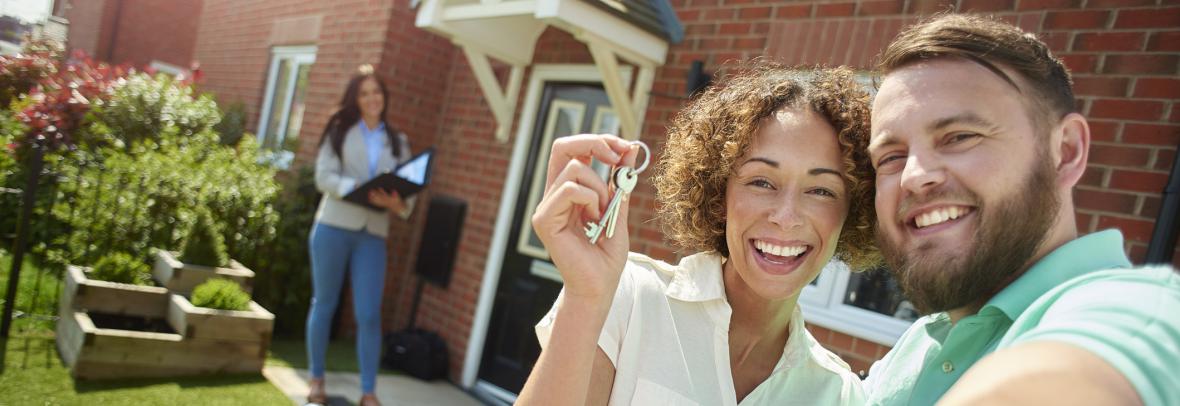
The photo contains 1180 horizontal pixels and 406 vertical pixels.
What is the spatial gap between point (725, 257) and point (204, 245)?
4655 mm

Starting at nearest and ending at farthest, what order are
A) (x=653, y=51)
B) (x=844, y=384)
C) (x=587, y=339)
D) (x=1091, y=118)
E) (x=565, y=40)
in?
(x=587, y=339)
(x=844, y=384)
(x=1091, y=118)
(x=653, y=51)
(x=565, y=40)

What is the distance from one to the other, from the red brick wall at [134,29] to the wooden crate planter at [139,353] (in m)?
12.4

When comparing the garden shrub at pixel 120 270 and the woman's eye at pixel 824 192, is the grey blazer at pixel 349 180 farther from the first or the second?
the woman's eye at pixel 824 192

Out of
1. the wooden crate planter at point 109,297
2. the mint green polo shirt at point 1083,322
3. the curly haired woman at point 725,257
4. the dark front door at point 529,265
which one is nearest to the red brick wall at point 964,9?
the dark front door at point 529,265

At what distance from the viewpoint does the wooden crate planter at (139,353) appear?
13.4 ft

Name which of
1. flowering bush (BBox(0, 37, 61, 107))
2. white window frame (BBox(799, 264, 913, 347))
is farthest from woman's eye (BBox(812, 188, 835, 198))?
flowering bush (BBox(0, 37, 61, 107))

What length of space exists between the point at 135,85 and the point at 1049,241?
8314 millimetres

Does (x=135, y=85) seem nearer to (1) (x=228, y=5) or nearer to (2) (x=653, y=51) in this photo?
(1) (x=228, y=5)

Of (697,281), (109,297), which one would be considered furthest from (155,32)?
(697,281)

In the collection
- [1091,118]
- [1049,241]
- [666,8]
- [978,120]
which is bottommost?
[1049,241]

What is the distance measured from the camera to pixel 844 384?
63.0 inches

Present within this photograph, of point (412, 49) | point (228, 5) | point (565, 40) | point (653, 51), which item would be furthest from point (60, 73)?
point (653, 51)

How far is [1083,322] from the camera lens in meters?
0.67

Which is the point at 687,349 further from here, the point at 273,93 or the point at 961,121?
the point at 273,93
